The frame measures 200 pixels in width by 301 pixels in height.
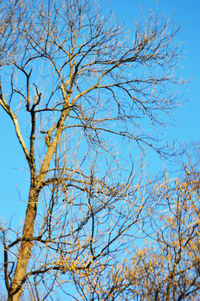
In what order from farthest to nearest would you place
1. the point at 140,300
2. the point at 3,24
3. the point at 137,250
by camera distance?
the point at 3,24 → the point at 137,250 → the point at 140,300

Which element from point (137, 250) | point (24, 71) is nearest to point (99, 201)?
point (137, 250)

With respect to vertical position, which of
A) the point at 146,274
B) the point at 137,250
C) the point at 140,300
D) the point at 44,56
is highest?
the point at 44,56

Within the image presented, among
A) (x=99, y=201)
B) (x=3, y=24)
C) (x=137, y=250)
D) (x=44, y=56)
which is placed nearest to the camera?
(x=99, y=201)

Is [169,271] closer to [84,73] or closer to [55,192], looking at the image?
[55,192]

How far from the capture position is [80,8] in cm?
759

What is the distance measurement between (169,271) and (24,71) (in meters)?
4.18

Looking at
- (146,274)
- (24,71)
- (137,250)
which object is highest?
(24,71)

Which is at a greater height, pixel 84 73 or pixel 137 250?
pixel 84 73

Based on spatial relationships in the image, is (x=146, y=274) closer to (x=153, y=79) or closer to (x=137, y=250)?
(x=137, y=250)

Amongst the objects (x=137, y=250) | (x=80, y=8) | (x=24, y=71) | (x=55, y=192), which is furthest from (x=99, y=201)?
(x=80, y=8)

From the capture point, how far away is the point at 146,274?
6098 mm

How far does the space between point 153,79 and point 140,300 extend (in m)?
4.40

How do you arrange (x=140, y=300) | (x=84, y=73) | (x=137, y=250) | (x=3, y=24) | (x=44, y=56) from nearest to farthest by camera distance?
(x=140, y=300)
(x=137, y=250)
(x=3, y=24)
(x=44, y=56)
(x=84, y=73)

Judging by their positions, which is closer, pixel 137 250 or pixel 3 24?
pixel 137 250
